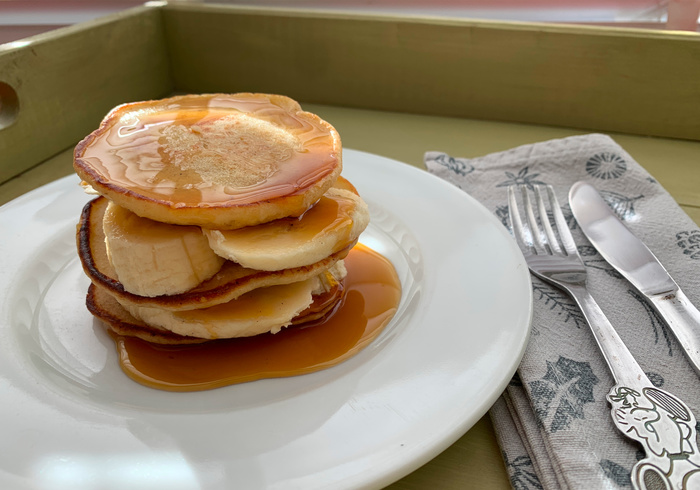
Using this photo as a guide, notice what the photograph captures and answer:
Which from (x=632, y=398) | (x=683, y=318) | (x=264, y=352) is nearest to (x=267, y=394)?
(x=264, y=352)

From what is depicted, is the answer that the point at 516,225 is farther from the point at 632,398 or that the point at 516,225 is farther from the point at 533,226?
the point at 632,398

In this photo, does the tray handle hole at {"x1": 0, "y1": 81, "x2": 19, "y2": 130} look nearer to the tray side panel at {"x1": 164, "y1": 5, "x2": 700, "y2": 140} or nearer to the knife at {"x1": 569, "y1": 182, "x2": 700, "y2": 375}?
the tray side panel at {"x1": 164, "y1": 5, "x2": 700, "y2": 140}

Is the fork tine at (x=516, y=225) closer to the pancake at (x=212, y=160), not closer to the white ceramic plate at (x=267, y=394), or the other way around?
the white ceramic plate at (x=267, y=394)

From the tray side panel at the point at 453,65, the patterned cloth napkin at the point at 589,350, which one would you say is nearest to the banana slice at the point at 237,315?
the patterned cloth napkin at the point at 589,350

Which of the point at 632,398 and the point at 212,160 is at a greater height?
the point at 212,160

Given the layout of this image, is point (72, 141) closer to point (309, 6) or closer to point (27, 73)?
point (27, 73)

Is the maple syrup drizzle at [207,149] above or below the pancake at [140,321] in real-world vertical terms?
above
